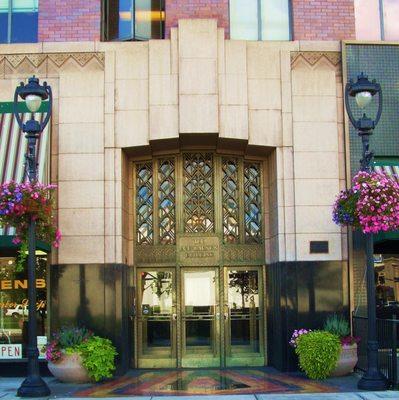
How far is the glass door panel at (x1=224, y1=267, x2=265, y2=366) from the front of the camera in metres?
15.2

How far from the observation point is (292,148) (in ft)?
47.8

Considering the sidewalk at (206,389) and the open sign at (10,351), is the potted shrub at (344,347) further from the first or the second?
the open sign at (10,351)

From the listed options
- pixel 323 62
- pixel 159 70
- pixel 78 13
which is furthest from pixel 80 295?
pixel 323 62

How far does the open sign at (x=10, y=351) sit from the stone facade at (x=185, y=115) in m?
2.22

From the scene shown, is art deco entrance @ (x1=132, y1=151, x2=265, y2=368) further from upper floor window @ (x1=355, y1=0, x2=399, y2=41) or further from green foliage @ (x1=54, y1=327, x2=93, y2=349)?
upper floor window @ (x1=355, y1=0, x2=399, y2=41)

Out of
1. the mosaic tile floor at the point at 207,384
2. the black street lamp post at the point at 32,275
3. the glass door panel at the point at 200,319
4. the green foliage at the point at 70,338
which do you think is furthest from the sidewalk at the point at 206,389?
the glass door panel at the point at 200,319

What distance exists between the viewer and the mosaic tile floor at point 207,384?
481 inches

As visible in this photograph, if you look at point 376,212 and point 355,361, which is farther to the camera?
point 355,361

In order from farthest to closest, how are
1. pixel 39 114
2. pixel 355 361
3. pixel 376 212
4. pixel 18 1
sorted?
pixel 18 1
pixel 39 114
pixel 355 361
pixel 376 212

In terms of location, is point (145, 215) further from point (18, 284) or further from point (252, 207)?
point (18, 284)

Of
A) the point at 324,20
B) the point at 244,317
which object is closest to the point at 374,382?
the point at 244,317

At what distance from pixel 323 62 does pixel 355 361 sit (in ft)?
A: 21.1

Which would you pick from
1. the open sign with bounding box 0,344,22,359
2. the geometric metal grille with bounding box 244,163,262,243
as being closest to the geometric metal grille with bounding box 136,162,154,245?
the geometric metal grille with bounding box 244,163,262,243

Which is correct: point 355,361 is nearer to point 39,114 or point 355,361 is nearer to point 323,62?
point 323,62
